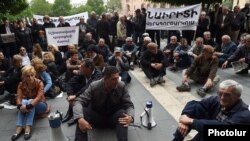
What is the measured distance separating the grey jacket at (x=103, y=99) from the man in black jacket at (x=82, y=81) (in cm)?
60

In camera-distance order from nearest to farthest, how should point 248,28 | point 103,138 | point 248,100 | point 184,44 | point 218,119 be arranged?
1. point 218,119
2. point 103,138
3. point 248,100
4. point 184,44
5. point 248,28

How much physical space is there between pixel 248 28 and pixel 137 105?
6863mm

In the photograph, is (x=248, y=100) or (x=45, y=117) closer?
(x=45, y=117)

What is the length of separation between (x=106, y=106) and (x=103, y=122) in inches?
15.4

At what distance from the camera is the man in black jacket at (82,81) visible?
4.80 m

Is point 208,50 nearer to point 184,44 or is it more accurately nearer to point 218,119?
point 184,44

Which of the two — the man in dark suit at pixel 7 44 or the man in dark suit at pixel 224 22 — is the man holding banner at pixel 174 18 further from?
the man in dark suit at pixel 7 44

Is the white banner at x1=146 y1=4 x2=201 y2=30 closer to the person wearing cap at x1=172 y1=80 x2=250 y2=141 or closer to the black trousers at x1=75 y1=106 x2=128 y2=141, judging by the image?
the black trousers at x1=75 y1=106 x2=128 y2=141

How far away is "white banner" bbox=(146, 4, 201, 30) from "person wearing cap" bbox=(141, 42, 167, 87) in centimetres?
263

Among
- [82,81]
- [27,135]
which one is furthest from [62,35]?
[27,135]

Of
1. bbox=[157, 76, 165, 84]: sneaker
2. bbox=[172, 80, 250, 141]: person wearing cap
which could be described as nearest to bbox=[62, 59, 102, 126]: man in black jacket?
bbox=[172, 80, 250, 141]: person wearing cap

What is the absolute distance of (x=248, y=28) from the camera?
10.8 meters

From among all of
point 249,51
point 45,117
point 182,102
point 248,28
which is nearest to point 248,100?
point 182,102

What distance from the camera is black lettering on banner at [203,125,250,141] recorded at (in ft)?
9.16
